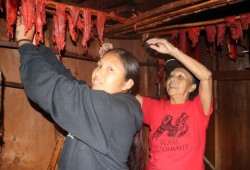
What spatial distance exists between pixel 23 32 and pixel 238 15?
300 centimetres

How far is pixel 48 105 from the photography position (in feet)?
7.59

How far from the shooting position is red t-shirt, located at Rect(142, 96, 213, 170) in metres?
3.72

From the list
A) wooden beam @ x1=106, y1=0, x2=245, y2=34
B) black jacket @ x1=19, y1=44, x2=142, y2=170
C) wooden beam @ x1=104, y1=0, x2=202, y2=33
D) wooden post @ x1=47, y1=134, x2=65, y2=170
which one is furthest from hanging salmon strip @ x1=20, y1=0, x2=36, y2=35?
wooden post @ x1=47, y1=134, x2=65, y2=170

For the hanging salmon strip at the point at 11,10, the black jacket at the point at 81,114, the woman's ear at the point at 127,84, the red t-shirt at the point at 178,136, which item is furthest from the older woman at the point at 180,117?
the hanging salmon strip at the point at 11,10

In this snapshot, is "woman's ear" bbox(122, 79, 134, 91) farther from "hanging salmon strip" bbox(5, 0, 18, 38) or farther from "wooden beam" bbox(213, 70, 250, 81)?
"wooden beam" bbox(213, 70, 250, 81)

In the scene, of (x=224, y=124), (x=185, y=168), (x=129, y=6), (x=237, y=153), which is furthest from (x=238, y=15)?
(x=237, y=153)

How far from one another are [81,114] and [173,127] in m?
1.95

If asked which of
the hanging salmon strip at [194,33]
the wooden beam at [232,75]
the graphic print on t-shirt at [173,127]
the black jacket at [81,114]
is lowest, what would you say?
the graphic print on t-shirt at [173,127]

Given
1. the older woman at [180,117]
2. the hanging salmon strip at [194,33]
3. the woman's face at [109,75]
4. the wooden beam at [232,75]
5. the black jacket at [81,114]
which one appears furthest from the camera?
the wooden beam at [232,75]

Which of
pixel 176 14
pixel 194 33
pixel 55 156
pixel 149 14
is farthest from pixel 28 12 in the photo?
pixel 194 33

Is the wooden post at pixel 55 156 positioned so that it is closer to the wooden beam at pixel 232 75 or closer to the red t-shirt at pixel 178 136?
the red t-shirt at pixel 178 136

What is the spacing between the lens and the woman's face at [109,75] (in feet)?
9.07

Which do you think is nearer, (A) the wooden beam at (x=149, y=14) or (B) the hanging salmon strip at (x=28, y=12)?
(B) the hanging salmon strip at (x=28, y=12)

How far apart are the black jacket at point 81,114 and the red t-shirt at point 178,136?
49.7 inches
